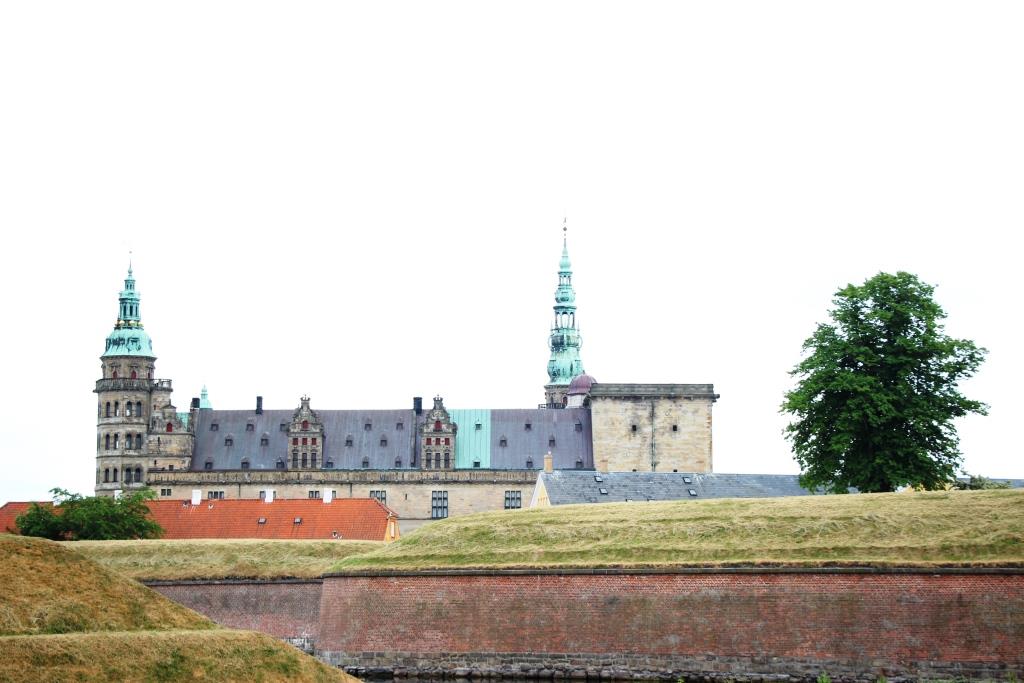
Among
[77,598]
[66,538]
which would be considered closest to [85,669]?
[77,598]

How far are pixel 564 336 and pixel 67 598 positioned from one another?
102198mm

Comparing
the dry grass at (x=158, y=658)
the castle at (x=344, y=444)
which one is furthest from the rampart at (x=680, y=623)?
the castle at (x=344, y=444)

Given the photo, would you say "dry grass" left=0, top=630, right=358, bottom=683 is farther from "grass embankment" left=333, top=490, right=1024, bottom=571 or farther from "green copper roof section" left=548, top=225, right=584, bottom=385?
"green copper roof section" left=548, top=225, right=584, bottom=385

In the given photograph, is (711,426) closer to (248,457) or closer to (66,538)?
(248,457)

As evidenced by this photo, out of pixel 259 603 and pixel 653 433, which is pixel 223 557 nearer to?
pixel 259 603

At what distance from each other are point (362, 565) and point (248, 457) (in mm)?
56355

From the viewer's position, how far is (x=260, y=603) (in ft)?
181

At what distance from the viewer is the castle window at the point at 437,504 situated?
104 m

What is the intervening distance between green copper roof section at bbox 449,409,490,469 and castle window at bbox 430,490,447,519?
2.11 meters

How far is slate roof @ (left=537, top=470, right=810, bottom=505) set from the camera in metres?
67.4

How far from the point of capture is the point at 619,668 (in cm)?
4434

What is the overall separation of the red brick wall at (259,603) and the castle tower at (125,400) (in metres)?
50.2

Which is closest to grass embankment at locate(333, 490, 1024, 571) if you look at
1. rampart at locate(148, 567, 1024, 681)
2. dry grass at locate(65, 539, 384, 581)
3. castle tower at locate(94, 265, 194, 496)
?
rampart at locate(148, 567, 1024, 681)

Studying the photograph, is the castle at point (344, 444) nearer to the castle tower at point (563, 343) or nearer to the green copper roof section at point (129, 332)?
the green copper roof section at point (129, 332)
